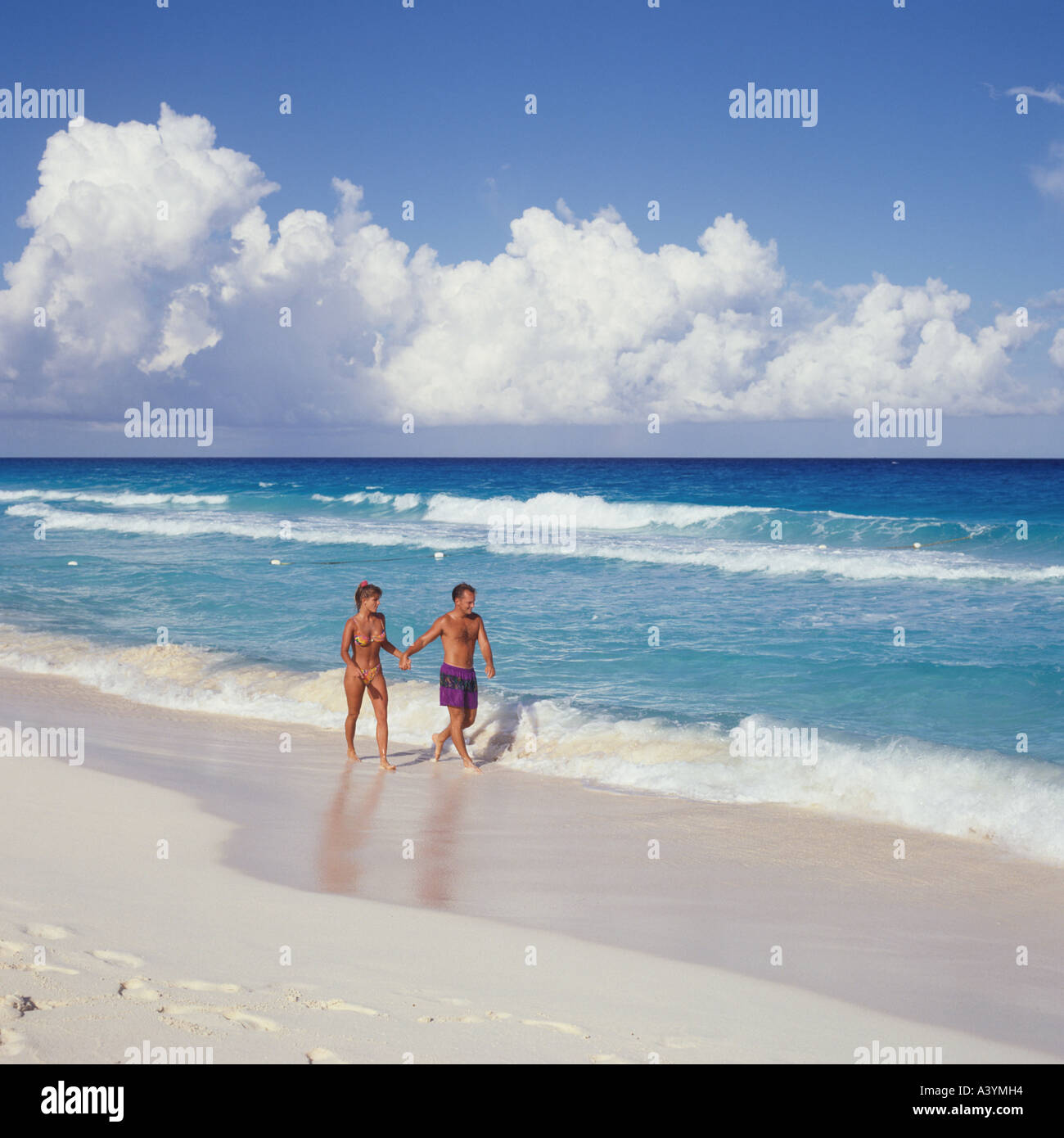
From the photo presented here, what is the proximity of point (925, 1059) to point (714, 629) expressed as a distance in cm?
1036

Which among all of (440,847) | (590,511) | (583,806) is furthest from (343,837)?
(590,511)

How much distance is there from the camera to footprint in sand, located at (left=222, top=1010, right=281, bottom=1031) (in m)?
3.54

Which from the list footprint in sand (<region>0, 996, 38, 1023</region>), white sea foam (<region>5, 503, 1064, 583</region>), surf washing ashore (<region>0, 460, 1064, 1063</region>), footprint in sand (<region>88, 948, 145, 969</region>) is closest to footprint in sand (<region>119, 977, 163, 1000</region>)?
surf washing ashore (<region>0, 460, 1064, 1063</region>)

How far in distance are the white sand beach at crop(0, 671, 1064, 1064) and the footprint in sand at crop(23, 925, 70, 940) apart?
0.02 meters

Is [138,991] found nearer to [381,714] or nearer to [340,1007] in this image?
[340,1007]

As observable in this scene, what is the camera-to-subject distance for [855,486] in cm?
5803

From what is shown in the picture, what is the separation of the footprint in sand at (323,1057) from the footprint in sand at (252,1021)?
229 millimetres

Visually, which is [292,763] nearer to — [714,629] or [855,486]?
[714,629]

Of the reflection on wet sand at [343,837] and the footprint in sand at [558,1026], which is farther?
the reflection on wet sand at [343,837]

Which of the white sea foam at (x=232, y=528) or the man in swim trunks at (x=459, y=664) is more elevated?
the white sea foam at (x=232, y=528)

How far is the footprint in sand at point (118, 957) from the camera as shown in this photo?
4.07 metres

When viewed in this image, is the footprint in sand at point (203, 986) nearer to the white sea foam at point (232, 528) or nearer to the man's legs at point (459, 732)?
the man's legs at point (459, 732)

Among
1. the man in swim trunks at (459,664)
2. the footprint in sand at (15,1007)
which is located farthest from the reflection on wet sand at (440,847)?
the footprint in sand at (15,1007)
